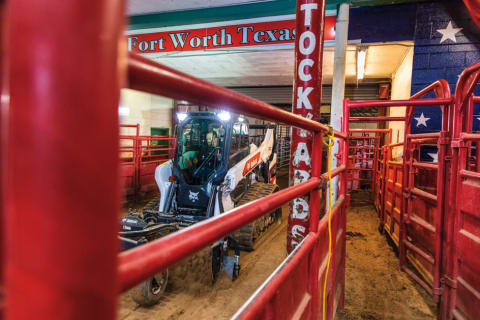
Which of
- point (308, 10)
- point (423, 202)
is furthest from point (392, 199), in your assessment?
point (308, 10)

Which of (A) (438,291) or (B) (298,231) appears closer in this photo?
(B) (298,231)

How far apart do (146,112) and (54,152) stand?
47.4 ft

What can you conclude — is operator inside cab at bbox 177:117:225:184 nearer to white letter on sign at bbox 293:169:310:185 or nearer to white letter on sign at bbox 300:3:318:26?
white letter on sign at bbox 293:169:310:185

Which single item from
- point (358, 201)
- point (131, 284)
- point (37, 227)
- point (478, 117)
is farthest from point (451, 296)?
point (358, 201)

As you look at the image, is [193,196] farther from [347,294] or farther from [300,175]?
[347,294]

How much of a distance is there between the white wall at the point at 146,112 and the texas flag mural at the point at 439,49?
31.3ft

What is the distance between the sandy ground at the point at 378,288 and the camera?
3.31 metres

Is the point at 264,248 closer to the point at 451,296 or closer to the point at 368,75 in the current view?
the point at 451,296

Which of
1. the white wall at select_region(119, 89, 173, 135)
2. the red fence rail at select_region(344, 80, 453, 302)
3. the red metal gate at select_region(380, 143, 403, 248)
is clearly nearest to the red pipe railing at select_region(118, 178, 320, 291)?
the red fence rail at select_region(344, 80, 453, 302)

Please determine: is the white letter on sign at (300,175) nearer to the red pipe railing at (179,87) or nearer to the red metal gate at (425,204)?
the red metal gate at (425,204)

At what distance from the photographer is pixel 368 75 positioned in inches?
443

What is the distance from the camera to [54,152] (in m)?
0.29

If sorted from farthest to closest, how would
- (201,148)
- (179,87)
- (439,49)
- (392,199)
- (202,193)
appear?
(439,49) → (201,148) → (392,199) → (202,193) → (179,87)

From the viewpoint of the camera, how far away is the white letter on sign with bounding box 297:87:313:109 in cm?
298
